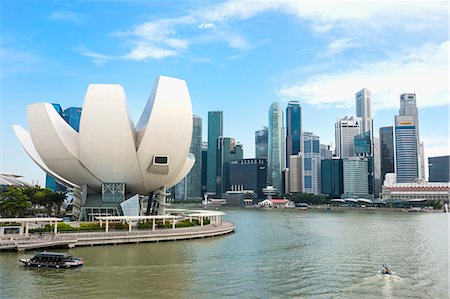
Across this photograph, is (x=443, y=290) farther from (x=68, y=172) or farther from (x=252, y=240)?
(x=68, y=172)

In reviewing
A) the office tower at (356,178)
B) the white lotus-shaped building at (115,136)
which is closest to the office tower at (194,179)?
the office tower at (356,178)

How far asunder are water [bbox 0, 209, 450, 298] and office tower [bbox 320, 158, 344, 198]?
128958mm

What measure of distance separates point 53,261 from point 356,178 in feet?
457

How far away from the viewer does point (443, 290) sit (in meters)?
19.1

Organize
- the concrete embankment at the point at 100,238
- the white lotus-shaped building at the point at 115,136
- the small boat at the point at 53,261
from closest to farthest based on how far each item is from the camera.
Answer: the small boat at the point at 53,261, the concrete embankment at the point at 100,238, the white lotus-shaped building at the point at 115,136

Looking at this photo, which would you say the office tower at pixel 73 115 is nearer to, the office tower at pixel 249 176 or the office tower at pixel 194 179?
the office tower at pixel 194 179

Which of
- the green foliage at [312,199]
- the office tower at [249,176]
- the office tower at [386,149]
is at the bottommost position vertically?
the green foliage at [312,199]

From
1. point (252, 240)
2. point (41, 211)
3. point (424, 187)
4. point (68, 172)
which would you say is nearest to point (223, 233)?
point (252, 240)

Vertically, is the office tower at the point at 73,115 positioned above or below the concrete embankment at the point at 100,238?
above

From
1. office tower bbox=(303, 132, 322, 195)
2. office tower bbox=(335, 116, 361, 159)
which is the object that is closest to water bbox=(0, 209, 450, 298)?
office tower bbox=(303, 132, 322, 195)

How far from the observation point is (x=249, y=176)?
176250mm

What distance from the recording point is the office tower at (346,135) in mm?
189500

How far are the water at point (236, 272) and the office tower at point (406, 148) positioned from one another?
135 meters

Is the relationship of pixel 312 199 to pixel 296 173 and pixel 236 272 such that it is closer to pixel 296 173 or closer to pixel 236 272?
pixel 296 173
